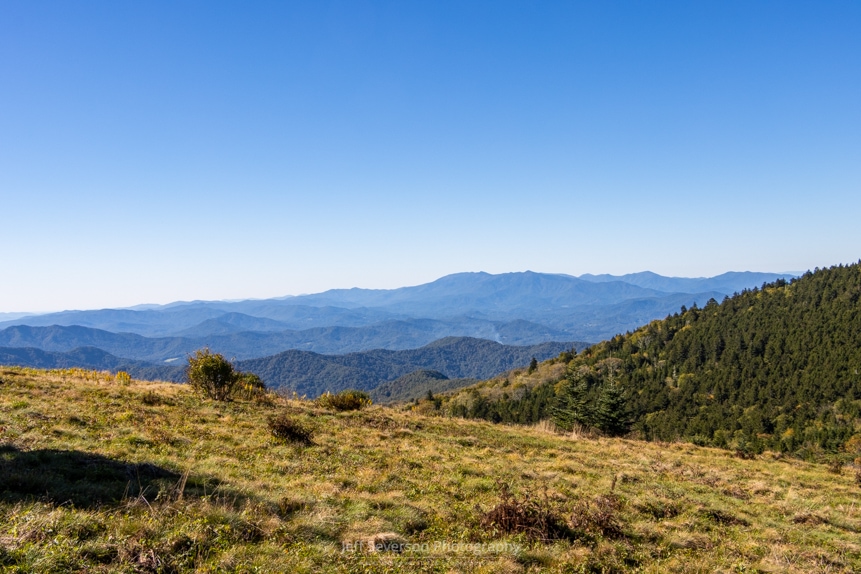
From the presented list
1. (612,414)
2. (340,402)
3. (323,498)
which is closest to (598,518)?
(323,498)

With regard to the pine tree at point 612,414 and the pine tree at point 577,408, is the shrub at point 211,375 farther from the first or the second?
the pine tree at point 577,408

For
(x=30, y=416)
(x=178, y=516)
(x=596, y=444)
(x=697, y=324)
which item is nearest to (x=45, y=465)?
(x=178, y=516)

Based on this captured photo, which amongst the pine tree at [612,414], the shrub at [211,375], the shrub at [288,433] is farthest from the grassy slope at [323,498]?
the pine tree at [612,414]

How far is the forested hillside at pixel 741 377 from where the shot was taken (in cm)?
7431

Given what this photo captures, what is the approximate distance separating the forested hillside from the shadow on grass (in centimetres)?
4588

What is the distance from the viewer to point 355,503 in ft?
28.6

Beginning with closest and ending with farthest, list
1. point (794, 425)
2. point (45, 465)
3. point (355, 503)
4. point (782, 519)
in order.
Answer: point (45, 465), point (355, 503), point (782, 519), point (794, 425)

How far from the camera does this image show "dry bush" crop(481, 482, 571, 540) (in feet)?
26.8

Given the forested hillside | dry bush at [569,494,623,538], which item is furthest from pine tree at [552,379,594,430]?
dry bush at [569,494,623,538]

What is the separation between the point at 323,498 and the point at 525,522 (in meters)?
4.28

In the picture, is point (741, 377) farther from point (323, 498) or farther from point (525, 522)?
point (323, 498)

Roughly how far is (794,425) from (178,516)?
344 feet

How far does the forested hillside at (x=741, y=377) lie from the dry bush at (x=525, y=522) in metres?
41.8

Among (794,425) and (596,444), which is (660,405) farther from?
(596,444)
